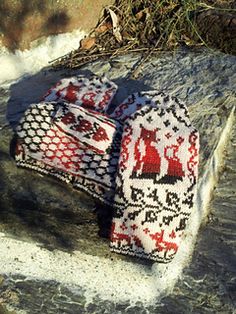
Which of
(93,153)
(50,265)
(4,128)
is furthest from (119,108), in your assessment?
(50,265)

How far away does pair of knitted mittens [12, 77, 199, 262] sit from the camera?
288cm

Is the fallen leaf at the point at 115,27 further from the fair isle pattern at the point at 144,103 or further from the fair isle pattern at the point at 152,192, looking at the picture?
the fair isle pattern at the point at 152,192

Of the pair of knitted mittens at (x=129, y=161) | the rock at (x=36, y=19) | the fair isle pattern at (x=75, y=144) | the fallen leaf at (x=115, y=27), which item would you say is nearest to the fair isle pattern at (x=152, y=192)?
the pair of knitted mittens at (x=129, y=161)

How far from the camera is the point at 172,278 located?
10.1 ft

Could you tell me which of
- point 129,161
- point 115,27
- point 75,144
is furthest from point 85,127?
point 115,27

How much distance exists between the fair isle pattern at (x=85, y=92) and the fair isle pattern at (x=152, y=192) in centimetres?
46

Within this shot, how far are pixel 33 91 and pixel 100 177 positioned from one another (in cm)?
102

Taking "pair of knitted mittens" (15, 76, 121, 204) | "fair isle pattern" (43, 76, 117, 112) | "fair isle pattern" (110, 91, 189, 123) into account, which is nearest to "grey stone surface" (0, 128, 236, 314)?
Result: "pair of knitted mittens" (15, 76, 121, 204)

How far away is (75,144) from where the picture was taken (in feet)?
9.93

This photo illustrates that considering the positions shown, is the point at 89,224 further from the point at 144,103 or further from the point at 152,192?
the point at 144,103

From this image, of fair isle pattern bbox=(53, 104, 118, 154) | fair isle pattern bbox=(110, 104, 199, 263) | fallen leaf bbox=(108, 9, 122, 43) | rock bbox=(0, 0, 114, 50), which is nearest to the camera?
fair isle pattern bbox=(110, 104, 199, 263)

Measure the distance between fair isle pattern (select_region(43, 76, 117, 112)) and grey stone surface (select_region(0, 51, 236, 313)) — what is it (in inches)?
6.3

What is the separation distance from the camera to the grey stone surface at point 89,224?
3.00m

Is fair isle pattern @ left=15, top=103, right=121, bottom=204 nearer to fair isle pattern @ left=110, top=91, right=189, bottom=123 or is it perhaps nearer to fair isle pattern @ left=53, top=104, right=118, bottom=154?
fair isle pattern @ left=53, top=104, right=118, bottom=154
